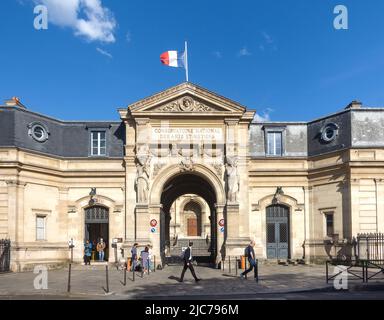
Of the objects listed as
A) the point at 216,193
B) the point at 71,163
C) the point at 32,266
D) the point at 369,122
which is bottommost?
the point at 32,266

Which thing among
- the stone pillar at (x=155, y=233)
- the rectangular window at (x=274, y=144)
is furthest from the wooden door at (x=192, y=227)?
the stone pillar at (x=155, y=233)

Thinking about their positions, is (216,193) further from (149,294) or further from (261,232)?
(149,294)

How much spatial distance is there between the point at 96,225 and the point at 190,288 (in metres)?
12.9

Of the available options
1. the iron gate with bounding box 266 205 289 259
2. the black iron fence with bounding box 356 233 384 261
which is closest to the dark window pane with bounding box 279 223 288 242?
the iron gate with bounding box 266 205 289 259

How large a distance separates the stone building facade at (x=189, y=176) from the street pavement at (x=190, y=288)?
4659 mm

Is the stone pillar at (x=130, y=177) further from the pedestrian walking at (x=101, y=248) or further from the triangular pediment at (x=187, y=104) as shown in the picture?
the pedestrian walking at (x=101, y=248)

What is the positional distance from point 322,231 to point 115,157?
12185mm

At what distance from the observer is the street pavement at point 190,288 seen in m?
16.2

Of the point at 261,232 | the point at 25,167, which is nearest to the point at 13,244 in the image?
the point at 25,167

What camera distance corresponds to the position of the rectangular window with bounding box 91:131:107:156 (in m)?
30.2

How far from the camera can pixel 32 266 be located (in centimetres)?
2706

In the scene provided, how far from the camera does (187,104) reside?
28.5 meters

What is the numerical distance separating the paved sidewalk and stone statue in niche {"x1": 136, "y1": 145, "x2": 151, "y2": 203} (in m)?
4.72
